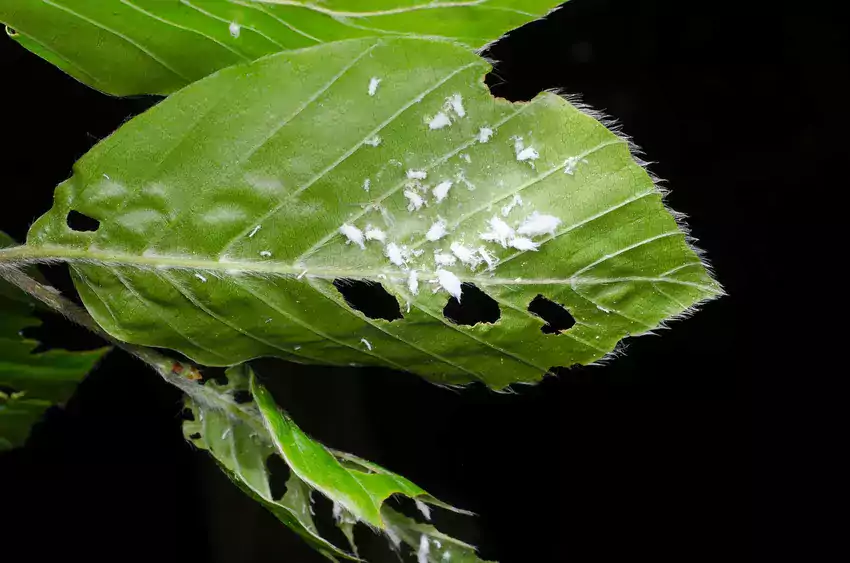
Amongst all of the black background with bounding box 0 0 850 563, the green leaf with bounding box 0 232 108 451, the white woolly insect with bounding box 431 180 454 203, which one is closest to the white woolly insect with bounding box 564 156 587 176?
the white woolly insect with bounding box 431 180 454 203

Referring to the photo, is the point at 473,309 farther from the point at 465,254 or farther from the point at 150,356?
the point at 150,356

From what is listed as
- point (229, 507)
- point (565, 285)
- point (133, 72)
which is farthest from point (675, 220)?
point (229, 507)

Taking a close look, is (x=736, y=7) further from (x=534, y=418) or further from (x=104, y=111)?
(x=104, y=111)

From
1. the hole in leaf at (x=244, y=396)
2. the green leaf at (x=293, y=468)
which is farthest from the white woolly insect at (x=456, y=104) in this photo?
the hole in leaf at (x=244, y=396)

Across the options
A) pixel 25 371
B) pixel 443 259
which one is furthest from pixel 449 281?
pixel 25 371

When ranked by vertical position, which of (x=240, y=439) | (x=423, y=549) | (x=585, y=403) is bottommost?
(x=423, y=549)

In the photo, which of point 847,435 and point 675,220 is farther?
point 847,435

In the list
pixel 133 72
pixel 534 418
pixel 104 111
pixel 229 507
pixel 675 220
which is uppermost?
pixel 104 111
